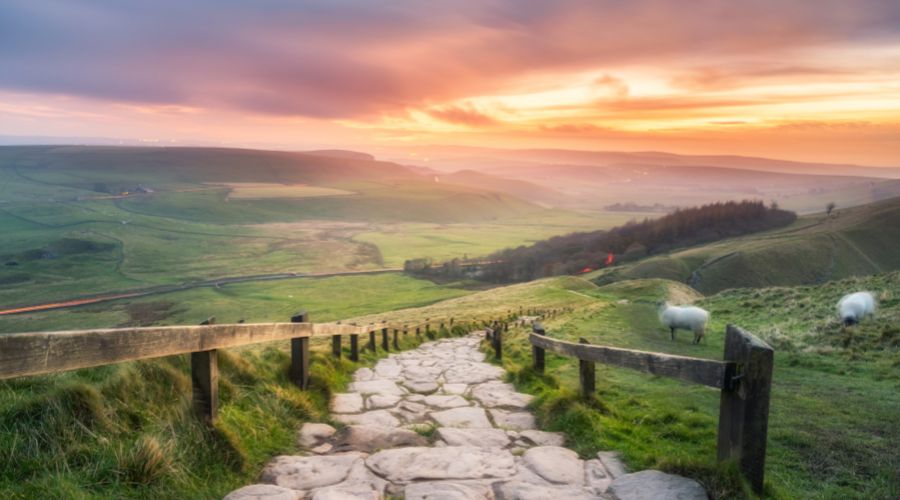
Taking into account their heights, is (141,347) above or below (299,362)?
above

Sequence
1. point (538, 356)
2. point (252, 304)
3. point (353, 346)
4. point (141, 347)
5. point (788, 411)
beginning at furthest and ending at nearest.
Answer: point (252, 304) < point (353, 346) < point (538, 356) < point (788, 411) < point (141, 347)

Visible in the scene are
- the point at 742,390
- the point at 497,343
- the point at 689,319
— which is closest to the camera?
the point at 742,390

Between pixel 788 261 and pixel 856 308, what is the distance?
265 ft

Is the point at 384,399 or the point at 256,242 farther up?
the point at 384,399

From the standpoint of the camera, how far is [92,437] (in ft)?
12.6

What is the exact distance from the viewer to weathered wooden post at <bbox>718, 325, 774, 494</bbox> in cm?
383

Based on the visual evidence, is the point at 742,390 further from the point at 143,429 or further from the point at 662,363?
the point at 143,429

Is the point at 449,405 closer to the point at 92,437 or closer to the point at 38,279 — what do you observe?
the point at 92,437

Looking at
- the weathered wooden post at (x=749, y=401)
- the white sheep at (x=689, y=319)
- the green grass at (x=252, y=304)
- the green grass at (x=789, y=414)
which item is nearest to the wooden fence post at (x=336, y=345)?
the green grass at (x=789, y=414)

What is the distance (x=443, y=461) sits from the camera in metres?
4.80

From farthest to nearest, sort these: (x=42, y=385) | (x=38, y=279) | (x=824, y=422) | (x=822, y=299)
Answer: (x=38, y=279) < (x=822, y=299) < (x=824, y=422) < (x=42, y=385)

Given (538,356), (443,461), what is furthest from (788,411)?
(443,461)

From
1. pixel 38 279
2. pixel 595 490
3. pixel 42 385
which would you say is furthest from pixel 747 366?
pixel 38 279

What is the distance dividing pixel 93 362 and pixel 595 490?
3.85 metres
